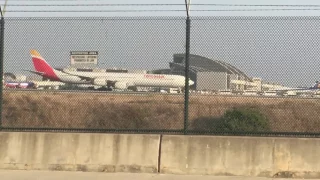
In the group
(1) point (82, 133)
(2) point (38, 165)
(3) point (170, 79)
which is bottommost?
(2) point (38, 165)

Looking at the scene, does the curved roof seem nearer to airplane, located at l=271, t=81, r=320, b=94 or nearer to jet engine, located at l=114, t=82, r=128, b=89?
airplane, located at l=271, t=81, r=320, b=94

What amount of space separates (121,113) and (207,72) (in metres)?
10.4

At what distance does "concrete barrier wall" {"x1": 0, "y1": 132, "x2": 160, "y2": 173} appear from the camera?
29.2 feet

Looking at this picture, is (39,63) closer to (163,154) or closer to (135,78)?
(135,78)

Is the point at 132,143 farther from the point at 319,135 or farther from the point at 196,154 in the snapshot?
the point at 319,135

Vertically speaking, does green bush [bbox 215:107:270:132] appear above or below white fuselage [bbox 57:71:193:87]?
below

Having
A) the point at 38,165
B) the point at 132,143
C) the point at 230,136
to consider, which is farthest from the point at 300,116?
the point at 38,165

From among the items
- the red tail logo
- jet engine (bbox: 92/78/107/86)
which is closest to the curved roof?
the red tail logo

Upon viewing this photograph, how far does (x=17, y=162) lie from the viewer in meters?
8.99

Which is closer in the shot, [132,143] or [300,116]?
[132,143]

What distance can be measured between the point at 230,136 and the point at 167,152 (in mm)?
1252

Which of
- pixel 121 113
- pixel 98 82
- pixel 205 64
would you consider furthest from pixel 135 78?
pixel 121 113

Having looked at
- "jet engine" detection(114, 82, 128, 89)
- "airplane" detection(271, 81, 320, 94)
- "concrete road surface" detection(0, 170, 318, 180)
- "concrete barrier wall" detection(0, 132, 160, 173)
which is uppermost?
"jet engine" detection(114, 82, 128, 89)

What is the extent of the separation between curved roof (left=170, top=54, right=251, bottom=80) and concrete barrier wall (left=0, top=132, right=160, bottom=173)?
63.8 inches
